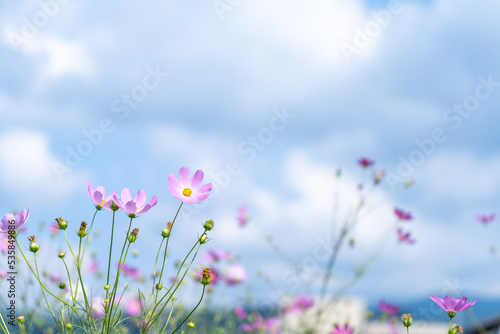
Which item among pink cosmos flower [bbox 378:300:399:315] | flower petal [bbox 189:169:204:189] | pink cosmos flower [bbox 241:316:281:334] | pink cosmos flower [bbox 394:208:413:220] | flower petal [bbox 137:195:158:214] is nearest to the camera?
flower petal [bbox 137:195:158:214]

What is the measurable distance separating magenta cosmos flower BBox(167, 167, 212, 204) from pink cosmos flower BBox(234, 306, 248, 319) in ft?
7.89

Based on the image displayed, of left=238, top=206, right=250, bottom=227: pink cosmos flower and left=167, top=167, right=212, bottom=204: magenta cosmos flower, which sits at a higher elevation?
left=238, top=206, right=250, bottom=227: pink cosmos flower

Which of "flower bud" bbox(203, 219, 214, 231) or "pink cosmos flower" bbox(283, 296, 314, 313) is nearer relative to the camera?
"flower bud" bbox(203, 219, 214, 231)

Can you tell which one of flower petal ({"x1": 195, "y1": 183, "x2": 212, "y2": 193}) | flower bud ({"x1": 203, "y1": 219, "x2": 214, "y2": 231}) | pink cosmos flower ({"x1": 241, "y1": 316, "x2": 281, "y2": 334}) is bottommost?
flower bud ({"x1": 203, "y1": 219, "x2": 214, "y2": 231})

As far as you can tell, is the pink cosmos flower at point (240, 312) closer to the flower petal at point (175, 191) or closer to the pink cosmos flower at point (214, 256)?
the pink cosmos flower at point (214, 256)

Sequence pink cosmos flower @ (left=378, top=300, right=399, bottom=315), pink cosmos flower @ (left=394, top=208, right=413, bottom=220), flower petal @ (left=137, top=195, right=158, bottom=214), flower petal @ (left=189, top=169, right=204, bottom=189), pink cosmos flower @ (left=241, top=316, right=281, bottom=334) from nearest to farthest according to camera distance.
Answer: flower petal @ (left=137, top=195, right=158, bottom=214) < flower petal @ (left=189, top=169, right=204, bottom=189) < pink cosmos flower @ (left=394, top=208, right=413, bottom=220) < pink cosmos flower @ (left=378, top=300, right=399, bottom=315) < pink cosmos flower @ (left=241, top=316, right=281, bottom=334)

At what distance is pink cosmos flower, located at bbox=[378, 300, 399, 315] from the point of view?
3354 millimetres

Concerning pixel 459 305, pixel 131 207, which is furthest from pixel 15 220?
pixel 459 305

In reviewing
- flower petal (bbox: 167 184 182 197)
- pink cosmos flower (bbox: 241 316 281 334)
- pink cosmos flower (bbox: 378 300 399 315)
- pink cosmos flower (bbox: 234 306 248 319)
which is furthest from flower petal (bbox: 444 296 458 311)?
pink cosmos flower (bbox: 234 306 248 319)

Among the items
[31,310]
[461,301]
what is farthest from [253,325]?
[461,301]

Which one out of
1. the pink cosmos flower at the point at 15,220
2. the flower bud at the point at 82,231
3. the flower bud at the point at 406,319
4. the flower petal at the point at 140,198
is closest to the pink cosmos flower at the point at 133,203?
the flower petal at the point at 140,198

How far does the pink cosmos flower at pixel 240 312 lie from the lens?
11.8 feet

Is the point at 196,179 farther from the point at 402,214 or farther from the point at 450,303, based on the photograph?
the point at 402,214

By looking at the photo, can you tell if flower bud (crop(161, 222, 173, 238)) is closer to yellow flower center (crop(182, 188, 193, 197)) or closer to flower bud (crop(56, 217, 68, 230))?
yellow flower center (crop(182, 188, 193, 197))
